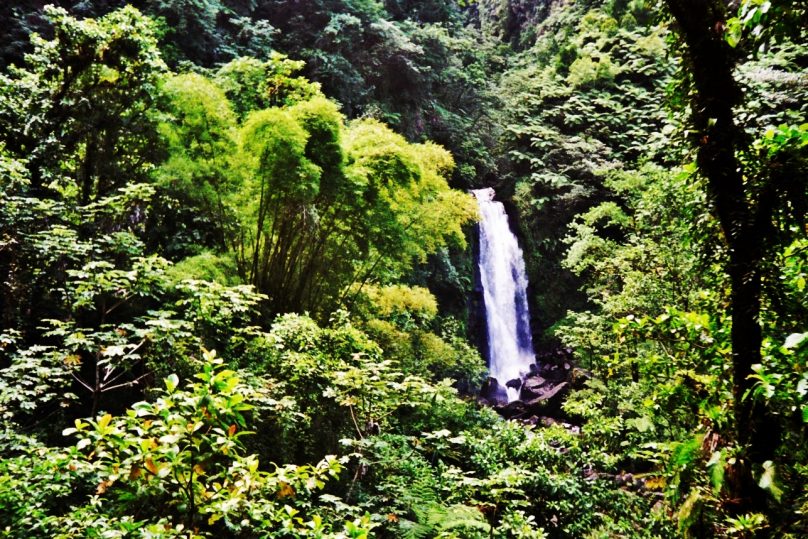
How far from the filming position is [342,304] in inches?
313

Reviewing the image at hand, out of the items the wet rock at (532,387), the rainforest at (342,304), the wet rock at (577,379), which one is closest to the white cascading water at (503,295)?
the rainforest at (342,304)

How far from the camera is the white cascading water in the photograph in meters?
16.2

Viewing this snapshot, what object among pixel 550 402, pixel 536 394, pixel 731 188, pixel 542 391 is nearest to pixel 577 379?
pixel 550 402

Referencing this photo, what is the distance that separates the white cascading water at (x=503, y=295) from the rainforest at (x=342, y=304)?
0.16 m

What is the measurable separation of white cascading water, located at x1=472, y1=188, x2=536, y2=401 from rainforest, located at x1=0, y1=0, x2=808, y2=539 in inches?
6.3

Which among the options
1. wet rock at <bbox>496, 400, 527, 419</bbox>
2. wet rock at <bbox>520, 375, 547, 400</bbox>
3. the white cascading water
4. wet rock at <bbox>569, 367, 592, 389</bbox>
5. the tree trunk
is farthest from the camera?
the white cascading water

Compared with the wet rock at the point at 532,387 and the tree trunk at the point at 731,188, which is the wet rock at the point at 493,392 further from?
the tree trunk at the point at 731,188

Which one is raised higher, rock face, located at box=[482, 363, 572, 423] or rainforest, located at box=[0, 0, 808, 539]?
rainforest, located at box=[0, 0, 808, 539]

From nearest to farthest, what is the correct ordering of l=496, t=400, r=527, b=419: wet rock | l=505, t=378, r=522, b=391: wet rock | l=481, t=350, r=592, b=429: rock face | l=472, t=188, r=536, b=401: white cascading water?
1. l=481, t=350, r=592, b=429: rock face
2. l=496, t=400, r=527, b=419: wet rock
3. l=505, t=378, r=522, b=391: wet rock
4. l=472, t=188, r=536, b=401: white cascading water

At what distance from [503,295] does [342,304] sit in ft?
33.4

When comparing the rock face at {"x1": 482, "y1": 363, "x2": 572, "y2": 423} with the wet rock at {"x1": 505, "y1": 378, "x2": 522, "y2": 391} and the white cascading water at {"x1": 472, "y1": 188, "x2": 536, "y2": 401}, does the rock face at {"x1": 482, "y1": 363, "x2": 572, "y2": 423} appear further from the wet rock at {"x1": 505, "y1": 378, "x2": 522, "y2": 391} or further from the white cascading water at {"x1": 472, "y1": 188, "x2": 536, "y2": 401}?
the white cascading water at {"x1": 472, "y1": 188, "x2": 536, "y2": 401}

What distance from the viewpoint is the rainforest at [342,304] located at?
6.31ft

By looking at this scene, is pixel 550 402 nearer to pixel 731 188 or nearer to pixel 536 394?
pixel 536 394

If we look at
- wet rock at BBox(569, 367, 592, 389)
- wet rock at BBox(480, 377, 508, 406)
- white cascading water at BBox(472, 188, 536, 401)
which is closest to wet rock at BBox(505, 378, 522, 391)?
wet rock at BBox(480, 377, 508, 406)
